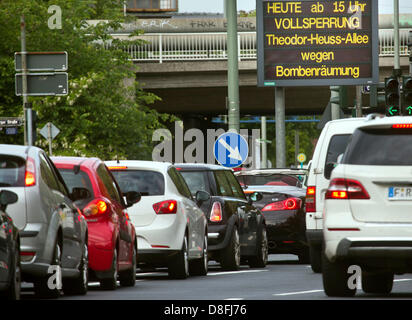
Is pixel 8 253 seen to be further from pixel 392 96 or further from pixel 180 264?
pixel 392 96

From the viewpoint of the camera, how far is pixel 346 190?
12508mm

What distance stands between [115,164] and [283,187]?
6.32m

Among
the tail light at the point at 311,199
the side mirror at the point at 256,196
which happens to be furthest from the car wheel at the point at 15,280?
the side mirror at the point at 256,196

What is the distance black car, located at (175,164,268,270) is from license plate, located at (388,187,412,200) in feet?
22.9

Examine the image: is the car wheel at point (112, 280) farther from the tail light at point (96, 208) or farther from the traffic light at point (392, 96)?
the traffic light at point (392, 96)

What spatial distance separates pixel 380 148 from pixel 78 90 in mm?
31522

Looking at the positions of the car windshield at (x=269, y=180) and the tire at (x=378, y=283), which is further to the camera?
the car windshield at (x=269, y=180)

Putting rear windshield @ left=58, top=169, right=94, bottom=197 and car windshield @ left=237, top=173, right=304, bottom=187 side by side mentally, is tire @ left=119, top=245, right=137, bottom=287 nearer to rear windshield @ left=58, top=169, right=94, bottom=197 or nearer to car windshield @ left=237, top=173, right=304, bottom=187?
rear windshield @ left=58, top=169, right=94, bottom=197

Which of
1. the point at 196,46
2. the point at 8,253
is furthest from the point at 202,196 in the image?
the point at 196,46

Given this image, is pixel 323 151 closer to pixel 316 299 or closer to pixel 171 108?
pixel 316 299

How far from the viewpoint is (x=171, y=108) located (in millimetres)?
61719

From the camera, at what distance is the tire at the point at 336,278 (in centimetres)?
1305
